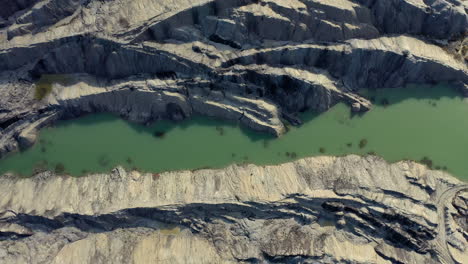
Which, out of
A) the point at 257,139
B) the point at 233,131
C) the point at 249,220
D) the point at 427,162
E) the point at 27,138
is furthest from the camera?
the point at 233,131

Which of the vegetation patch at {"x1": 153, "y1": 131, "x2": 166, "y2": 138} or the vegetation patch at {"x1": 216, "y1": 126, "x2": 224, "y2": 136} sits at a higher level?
the vegetation patch at {"x1": 216, "y1": 126, "x2": 224, "y2": 136}

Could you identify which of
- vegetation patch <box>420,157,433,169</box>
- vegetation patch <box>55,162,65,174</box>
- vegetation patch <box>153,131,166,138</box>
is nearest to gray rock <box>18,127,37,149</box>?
vegetation patch <box>55,162,65,174</box>

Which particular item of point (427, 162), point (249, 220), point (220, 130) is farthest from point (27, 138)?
point (427, 162)

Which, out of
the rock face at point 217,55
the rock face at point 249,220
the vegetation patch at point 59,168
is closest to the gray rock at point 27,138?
the rock face at point 217,55

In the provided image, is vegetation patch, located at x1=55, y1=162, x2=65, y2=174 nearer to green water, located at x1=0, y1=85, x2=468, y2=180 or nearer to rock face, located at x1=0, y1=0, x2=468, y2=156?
green water, located at x1=0, y1=85, x2=468, y2=180

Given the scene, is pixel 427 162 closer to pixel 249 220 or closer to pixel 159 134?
pixel 249 220

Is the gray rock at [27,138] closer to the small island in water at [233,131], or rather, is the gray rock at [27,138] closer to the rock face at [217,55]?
the small island in water at [233,131]

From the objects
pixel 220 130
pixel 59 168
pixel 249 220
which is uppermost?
pixel 220 130
